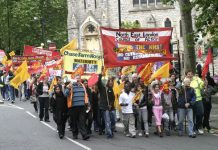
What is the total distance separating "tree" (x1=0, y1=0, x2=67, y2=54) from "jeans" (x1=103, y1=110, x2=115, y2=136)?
145 ft

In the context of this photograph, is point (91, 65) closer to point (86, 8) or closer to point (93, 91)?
point (93, 91)

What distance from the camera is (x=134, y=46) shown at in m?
16.1

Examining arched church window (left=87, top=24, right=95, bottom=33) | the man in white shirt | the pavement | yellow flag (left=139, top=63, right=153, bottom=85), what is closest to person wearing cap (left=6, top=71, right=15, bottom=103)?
the pavement

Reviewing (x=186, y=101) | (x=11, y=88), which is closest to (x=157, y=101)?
(x=186, y=101)

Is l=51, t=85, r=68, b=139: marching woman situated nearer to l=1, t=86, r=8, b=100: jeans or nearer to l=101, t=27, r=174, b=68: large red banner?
l=101, t=27, r=174, b=68: large red banner

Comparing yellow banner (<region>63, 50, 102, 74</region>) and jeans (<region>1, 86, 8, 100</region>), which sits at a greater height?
yellow banner (<region>63, 50, 102, 74</region>)

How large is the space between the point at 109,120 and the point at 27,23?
1867 inches

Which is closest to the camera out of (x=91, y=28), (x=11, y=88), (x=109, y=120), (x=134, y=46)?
(x=109, y=120)

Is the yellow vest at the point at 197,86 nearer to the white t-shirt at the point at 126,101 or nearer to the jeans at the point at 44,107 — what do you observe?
the white t-shirt at the point at 126,101

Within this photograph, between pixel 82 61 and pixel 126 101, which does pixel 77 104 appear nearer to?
pixel 126 101

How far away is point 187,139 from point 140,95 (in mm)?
1979

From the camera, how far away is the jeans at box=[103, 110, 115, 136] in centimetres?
1487

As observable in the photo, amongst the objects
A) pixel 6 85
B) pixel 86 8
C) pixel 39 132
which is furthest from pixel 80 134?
pixel 86 8

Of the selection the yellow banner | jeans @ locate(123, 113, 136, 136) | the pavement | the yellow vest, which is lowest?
the pavement
